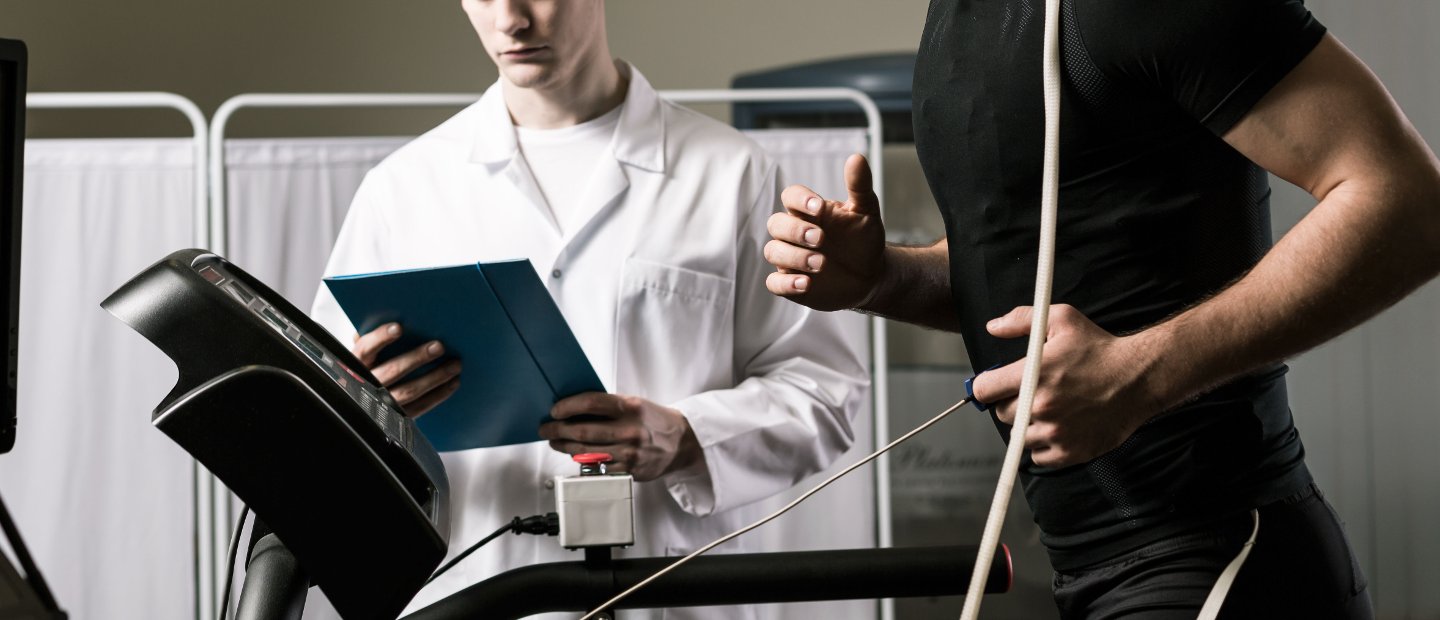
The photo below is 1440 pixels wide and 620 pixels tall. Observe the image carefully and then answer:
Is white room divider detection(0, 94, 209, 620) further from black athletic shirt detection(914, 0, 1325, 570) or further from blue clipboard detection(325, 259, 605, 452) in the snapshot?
black athletic shirt detection(914, 0, 1325, 570)

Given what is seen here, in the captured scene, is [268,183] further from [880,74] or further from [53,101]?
[880,74]

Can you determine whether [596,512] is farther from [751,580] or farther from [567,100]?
[567,100]

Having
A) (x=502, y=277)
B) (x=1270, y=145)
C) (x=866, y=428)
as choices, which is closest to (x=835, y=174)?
(x=866, y=428)

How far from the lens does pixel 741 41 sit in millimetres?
3951

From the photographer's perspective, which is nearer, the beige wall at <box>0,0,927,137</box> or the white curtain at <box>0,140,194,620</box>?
the white curtain at <box>0,140,194,620</box>

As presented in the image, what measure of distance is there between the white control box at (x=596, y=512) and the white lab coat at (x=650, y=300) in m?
0.61

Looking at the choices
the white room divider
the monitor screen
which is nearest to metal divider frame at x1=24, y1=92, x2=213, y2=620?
the white room divider

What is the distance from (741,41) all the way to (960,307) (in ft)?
9.90

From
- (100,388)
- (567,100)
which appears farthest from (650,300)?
(100,388)

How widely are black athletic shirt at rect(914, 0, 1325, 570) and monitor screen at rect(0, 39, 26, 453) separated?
2.50 feet

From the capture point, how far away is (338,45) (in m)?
3.70

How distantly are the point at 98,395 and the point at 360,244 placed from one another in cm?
84

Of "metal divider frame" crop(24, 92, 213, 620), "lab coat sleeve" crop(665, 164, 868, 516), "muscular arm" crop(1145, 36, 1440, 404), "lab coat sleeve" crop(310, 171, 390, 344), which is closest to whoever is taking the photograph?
"muscular arm" crop(1145, 36, 1440, 404)

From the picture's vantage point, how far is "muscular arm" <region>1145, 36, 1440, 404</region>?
2.50ft
